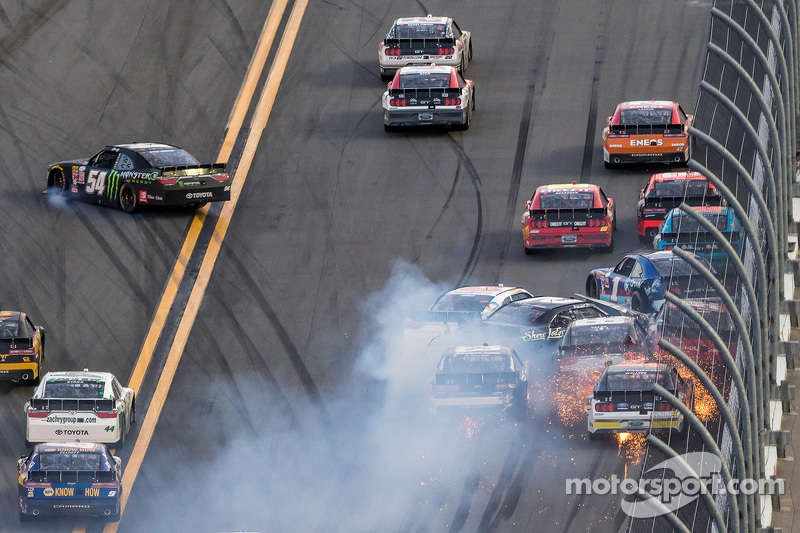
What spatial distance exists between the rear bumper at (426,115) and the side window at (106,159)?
6.41 m

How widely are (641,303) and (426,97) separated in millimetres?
10156

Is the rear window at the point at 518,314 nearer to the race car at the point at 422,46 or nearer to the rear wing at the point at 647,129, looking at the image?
the rear wing at the point at 647,129

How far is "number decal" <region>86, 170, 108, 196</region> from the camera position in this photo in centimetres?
3512

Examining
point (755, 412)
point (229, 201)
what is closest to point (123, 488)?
point (229, 201)

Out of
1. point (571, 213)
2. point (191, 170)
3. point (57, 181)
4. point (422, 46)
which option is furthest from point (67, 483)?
point (422, 46)

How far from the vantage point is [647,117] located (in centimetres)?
3519

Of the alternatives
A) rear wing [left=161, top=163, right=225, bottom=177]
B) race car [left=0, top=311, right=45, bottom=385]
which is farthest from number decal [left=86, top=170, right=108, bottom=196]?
race car [left=0, top=311, right=45, bottom=385]

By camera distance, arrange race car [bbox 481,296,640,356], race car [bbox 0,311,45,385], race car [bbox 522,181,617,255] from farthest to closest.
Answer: race car [bbox 522,181,617,255] < race car [bbox 481,296,640,356] < race car [bbox 0,311,45,385]

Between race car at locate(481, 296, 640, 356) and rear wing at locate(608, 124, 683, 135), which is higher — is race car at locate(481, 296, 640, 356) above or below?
below

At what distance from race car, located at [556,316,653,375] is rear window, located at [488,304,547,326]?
1.38m

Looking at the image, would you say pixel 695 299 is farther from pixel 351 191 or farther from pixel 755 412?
pixel 351 191

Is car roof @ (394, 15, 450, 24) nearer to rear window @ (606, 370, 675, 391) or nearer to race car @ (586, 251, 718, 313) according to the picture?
race car @ (586, 251, 718, 313)

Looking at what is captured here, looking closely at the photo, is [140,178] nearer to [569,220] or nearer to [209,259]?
[209,259]

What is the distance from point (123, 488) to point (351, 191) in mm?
12299
